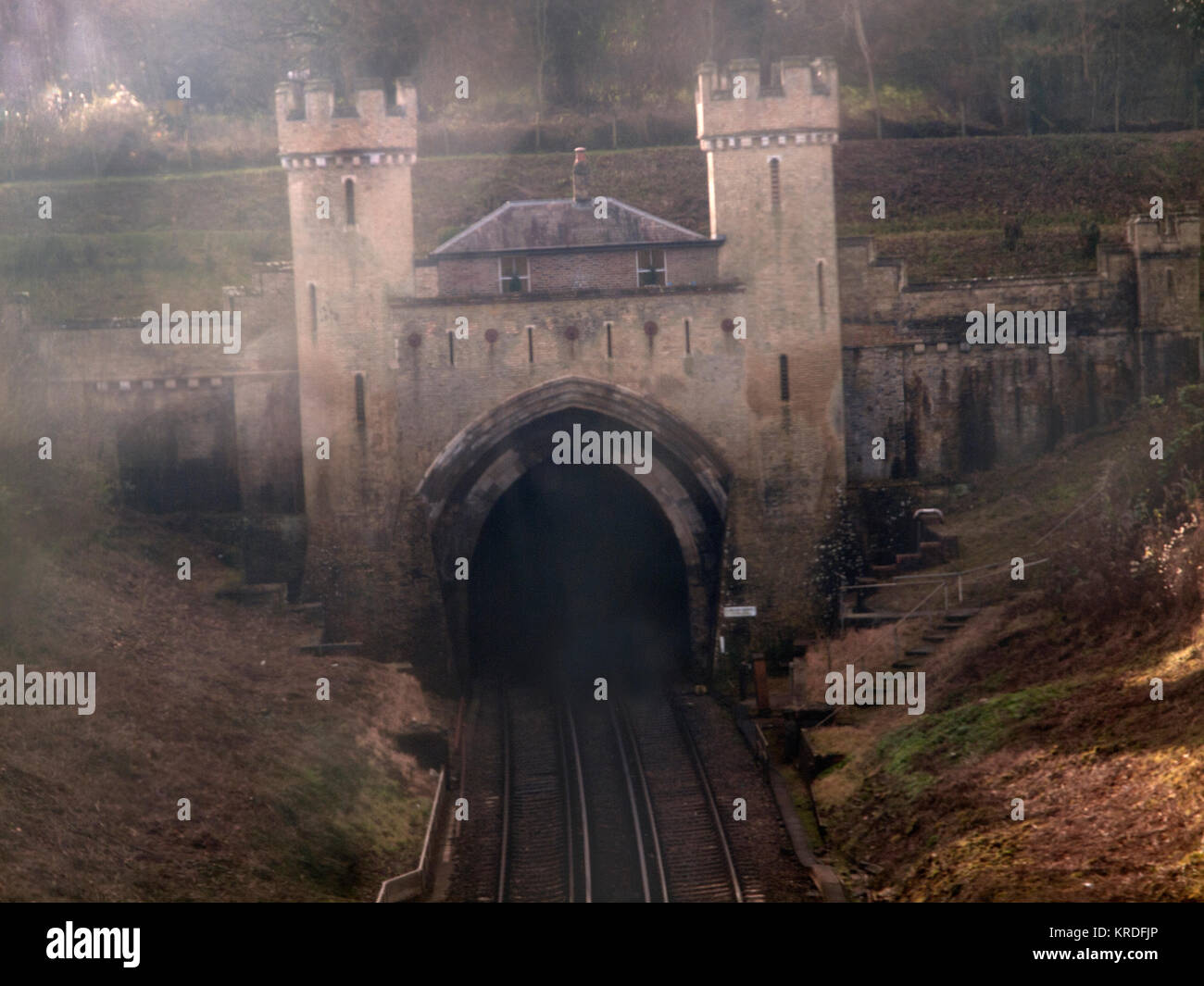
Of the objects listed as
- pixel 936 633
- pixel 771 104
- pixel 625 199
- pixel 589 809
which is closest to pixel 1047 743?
pixel 936 633
